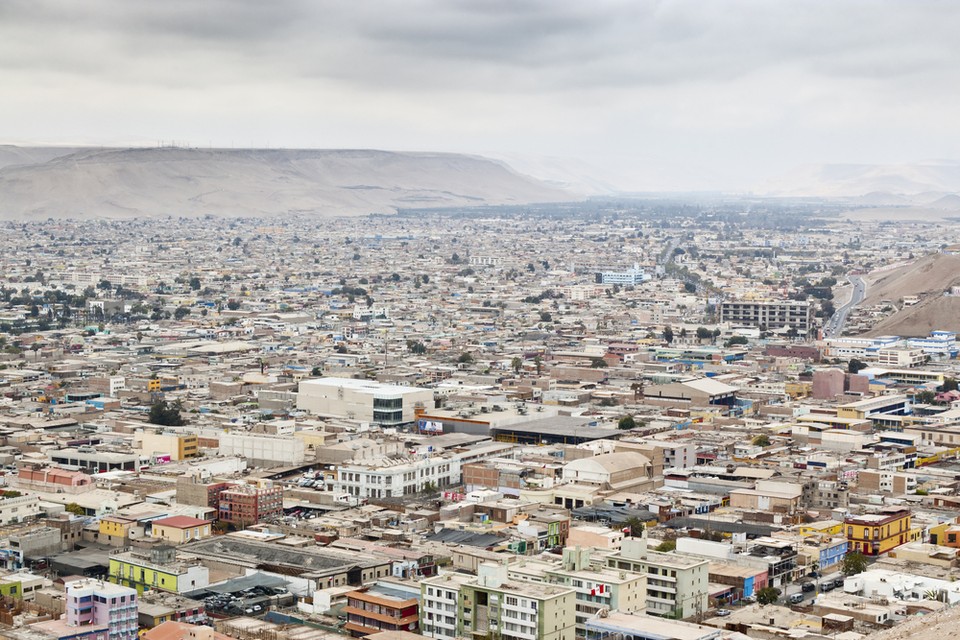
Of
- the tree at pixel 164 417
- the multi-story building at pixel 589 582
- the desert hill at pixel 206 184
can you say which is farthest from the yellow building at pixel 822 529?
the desert hill at pixel 206 184

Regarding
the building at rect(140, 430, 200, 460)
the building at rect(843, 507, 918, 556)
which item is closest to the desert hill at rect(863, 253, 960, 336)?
the building at rect(140, 430, 200, 460)

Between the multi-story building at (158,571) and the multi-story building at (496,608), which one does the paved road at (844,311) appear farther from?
the multi-story building at (496,608)

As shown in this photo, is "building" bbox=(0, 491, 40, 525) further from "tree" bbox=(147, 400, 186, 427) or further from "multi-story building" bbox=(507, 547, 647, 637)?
"tree" bbox=(147, 400, 186, 427)

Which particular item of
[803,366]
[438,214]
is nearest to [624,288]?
[803,366]

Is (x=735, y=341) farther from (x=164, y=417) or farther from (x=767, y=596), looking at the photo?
(x=767, y=596)

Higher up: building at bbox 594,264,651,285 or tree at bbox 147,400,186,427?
building at bbox 594,264,651,285
